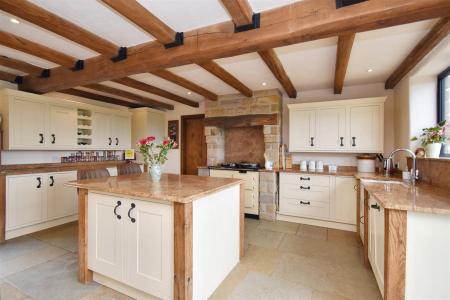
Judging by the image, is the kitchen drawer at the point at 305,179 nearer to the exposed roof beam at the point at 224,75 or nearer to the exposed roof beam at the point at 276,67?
the exposed roof beam at the point at 276,67

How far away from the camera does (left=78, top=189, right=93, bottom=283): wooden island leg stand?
1939mm

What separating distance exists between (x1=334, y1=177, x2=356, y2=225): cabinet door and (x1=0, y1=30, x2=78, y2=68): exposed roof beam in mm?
4051

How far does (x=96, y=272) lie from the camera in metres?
1.93

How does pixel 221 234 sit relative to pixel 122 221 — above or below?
below

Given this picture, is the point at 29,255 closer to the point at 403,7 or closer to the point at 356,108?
the point at 403,7

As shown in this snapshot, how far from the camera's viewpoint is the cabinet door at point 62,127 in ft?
11.6

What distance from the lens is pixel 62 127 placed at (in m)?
3.67

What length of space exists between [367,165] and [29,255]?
473 centimetres

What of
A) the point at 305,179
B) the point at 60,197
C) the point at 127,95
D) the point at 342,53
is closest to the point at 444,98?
the point at 342,53

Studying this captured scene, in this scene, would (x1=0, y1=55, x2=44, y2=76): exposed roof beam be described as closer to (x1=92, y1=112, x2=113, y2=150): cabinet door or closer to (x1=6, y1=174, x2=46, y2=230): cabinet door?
(x1=92, y1=112, x2=113, y2=150): cabinet door

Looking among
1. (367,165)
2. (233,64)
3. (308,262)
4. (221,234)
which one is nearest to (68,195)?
(221,234)

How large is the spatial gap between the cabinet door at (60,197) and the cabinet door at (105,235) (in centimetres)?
198

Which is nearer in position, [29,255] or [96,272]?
[96,272]

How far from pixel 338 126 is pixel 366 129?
1.30ft
